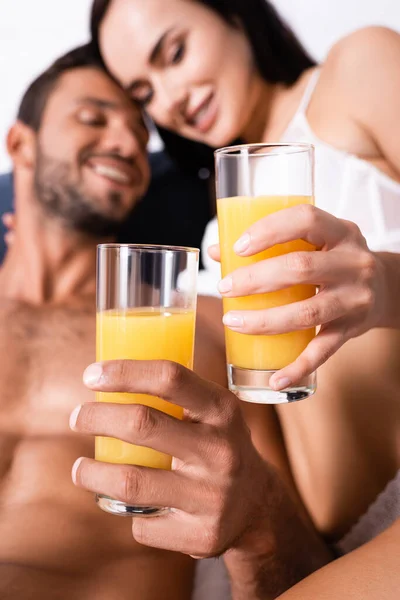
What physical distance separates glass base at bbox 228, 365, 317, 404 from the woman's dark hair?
137 cm

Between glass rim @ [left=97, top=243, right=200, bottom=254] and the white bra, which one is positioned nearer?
glass rim @ [left=97, top=243, right=200, bottom=254]

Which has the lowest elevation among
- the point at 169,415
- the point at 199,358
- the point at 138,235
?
the point at 199,358

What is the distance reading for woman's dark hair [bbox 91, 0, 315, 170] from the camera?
2.03m

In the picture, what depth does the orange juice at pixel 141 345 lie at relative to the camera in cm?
86

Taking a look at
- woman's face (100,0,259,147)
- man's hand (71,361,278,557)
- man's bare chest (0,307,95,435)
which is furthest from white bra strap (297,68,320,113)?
man's hand (71,361,278,557)

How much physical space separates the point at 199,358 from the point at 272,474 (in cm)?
55

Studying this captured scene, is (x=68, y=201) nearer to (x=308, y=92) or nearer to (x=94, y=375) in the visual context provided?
(x=308, y=92)

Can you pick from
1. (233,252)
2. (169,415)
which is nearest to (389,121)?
(233,252)

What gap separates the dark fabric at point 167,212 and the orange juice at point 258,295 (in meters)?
1.29

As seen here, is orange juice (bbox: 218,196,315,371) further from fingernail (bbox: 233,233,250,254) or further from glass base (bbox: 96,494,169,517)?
glass base (bbox: 96,494,169,517)

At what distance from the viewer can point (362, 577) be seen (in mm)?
912

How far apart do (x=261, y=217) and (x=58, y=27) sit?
5.94 ft

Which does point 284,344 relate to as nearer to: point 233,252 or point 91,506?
point 233,252

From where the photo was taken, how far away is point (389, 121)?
1647 mm
